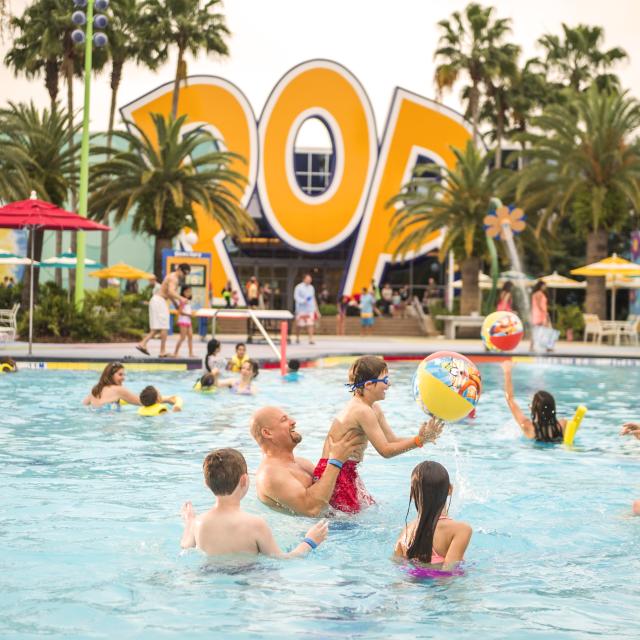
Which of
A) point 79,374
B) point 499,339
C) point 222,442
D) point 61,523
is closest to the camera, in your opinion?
point 61,523

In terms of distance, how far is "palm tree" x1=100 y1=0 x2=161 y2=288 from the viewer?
152 feet

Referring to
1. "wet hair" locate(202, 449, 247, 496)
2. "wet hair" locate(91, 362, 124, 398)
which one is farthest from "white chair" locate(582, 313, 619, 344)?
"wet hair" locate(202, 449, 247, 496)

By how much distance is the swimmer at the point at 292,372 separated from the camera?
18006 mm

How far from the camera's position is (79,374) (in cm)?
1791

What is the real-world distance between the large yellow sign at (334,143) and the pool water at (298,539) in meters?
32.7

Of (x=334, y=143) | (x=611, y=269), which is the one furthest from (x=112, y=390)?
(x=334, y=143)

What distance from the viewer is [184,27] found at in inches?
1764

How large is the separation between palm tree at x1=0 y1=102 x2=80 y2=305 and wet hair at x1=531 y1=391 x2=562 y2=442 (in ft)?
73.4

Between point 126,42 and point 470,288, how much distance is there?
20.9m

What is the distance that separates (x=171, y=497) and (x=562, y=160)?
28.5 meters

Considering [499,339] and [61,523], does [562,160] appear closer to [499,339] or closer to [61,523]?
[499,339]

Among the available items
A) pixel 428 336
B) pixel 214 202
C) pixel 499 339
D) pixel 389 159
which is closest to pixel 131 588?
pixel 499 339

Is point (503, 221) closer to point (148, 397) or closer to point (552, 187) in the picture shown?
point (552, 187)

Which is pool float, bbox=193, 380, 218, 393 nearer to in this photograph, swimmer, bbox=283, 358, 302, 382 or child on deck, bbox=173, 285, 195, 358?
swimmer, bbox=283, 358, 302, 382
